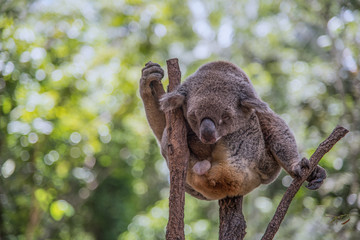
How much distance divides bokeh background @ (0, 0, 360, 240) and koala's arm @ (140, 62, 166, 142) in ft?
7.41

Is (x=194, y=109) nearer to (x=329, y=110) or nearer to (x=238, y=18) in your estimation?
(x=329, y=110)

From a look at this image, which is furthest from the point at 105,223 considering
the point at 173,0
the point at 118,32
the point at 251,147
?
the point at 173,0

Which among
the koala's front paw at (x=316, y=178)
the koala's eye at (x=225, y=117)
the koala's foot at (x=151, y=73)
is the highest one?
the koala's foot at (x=151, y=73)

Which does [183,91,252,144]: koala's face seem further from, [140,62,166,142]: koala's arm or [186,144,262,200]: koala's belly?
[140,62,166,142]: koala's arm

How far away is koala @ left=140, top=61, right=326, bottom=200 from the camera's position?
3311 mm

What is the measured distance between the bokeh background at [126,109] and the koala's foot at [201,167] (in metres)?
2.00

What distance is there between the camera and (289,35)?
41.6 ft

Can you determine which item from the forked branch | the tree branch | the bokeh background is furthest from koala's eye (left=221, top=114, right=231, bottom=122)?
the bokeh background

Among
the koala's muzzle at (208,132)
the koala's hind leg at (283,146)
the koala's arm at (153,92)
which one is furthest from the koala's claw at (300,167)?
the koala's arm at (153,92)

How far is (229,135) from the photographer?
3490 mm

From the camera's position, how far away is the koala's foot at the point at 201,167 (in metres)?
3.36

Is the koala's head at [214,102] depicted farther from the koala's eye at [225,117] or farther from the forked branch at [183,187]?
the forked branch at [183,187]

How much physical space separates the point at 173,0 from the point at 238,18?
2.21 m

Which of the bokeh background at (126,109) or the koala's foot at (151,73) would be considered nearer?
the koala's foot at (151,73)
